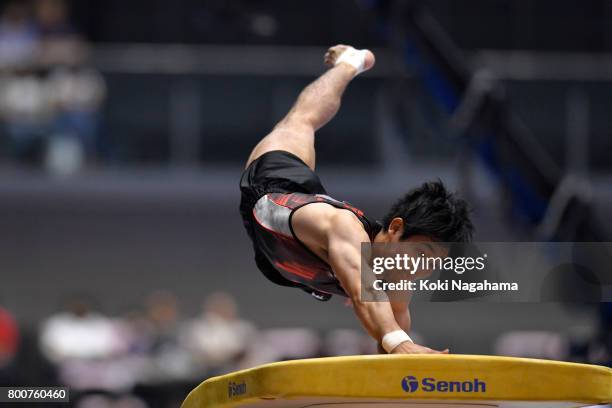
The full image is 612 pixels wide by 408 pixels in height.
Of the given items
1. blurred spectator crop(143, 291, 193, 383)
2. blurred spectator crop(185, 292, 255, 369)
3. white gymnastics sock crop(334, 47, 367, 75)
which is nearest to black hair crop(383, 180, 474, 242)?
white gymnastics sock crop(334, 47, 367, 75)

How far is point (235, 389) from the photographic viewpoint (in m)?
4.12

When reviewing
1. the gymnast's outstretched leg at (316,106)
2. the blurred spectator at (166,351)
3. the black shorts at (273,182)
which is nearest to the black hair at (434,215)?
the black shorts at (273,182)

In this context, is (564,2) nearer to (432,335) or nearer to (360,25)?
(360,25)

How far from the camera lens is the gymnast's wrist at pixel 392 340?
4117mm

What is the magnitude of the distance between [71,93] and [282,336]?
301cm

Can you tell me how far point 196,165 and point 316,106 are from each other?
6547mm

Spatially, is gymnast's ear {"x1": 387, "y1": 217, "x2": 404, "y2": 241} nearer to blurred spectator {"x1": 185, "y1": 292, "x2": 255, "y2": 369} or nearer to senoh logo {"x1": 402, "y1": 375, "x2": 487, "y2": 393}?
senoh logo {"x1": 402, "y1": 375, "x2": 487, "y2": 393}

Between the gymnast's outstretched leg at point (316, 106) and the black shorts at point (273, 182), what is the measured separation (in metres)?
0.16

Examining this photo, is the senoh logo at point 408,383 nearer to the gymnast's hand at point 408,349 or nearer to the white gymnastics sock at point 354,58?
the gymnast's hand at point 408,349

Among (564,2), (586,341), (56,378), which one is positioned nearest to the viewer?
(586,341)

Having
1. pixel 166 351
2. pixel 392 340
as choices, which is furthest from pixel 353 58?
pixel 166 351

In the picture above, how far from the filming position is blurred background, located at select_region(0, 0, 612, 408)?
10289 mm

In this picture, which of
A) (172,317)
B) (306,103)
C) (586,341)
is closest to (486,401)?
(306,103)

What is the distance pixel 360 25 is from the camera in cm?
1360
